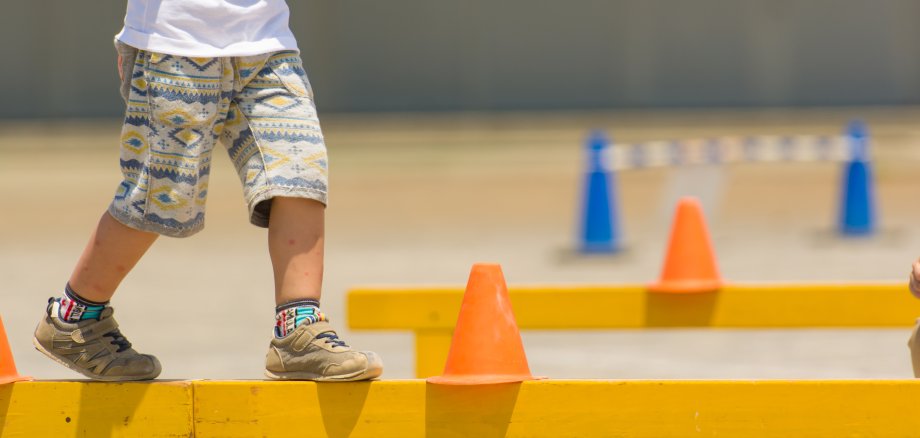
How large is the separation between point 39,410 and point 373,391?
0.81m

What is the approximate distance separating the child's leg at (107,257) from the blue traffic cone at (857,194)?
7.78 metres

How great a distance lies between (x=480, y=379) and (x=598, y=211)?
6.78m

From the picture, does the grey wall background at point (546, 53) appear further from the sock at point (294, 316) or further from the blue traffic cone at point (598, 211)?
the sock at point (294, 316)

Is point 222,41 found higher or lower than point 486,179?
higher

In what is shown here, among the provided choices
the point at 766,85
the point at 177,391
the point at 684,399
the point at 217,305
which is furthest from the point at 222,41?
the point at 766,85

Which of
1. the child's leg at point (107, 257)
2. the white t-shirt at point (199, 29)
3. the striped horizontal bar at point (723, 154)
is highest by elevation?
the white t-shirt at point (199, 29)

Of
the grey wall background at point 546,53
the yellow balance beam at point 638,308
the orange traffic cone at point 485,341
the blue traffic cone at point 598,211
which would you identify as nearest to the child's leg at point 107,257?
the orange traffic cone at point 485,341

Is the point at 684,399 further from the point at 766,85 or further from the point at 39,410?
the point at 766,85

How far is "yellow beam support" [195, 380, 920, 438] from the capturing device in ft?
10.9

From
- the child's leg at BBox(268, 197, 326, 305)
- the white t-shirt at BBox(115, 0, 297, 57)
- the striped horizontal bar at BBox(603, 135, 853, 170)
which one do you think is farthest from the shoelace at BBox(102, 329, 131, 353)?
the striped horizontal bar at BBox(603, 135, 853, 170)

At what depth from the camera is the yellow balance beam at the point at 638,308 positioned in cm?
492

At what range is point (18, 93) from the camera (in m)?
21.4

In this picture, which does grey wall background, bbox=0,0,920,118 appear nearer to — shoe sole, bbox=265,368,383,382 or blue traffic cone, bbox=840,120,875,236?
blue traffic cone, bbox=840,120,875,236

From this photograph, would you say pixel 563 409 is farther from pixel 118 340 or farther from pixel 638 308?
pixel 638 308
